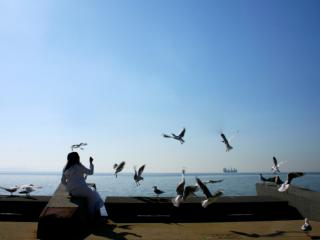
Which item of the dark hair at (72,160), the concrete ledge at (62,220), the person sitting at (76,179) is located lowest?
the concrete ledge at (62,220)

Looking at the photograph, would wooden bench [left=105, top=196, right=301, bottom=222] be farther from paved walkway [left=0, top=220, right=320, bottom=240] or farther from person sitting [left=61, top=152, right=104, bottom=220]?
person sitting [left=61, top=152, right=104, bottom=220]

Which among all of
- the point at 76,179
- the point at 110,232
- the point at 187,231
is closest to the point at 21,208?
the point at 76,179

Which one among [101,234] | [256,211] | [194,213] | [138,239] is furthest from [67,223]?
[256,211]

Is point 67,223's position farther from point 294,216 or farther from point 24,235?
point 294,216

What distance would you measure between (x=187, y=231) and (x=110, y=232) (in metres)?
1.73

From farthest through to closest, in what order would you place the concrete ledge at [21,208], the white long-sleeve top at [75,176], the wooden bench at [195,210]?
the concrete ledge at [21,208] < the wooden bench at [195,210] < the white long-sleeve top at [75,176]

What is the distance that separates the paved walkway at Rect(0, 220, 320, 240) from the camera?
843cm

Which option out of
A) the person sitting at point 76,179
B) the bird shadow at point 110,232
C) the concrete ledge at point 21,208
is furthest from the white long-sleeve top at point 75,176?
the concrete ledge at point 21,208

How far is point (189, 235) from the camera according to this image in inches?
341

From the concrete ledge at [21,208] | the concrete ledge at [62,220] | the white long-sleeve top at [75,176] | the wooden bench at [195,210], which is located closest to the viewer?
the concrete ledge at [62,220]

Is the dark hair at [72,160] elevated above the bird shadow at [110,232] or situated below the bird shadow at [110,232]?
above

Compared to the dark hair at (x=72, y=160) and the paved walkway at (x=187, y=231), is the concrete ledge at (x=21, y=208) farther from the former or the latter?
the dark hair at (x=72, y=160)

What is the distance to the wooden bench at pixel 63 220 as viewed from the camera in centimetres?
826

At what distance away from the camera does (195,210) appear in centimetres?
1135
